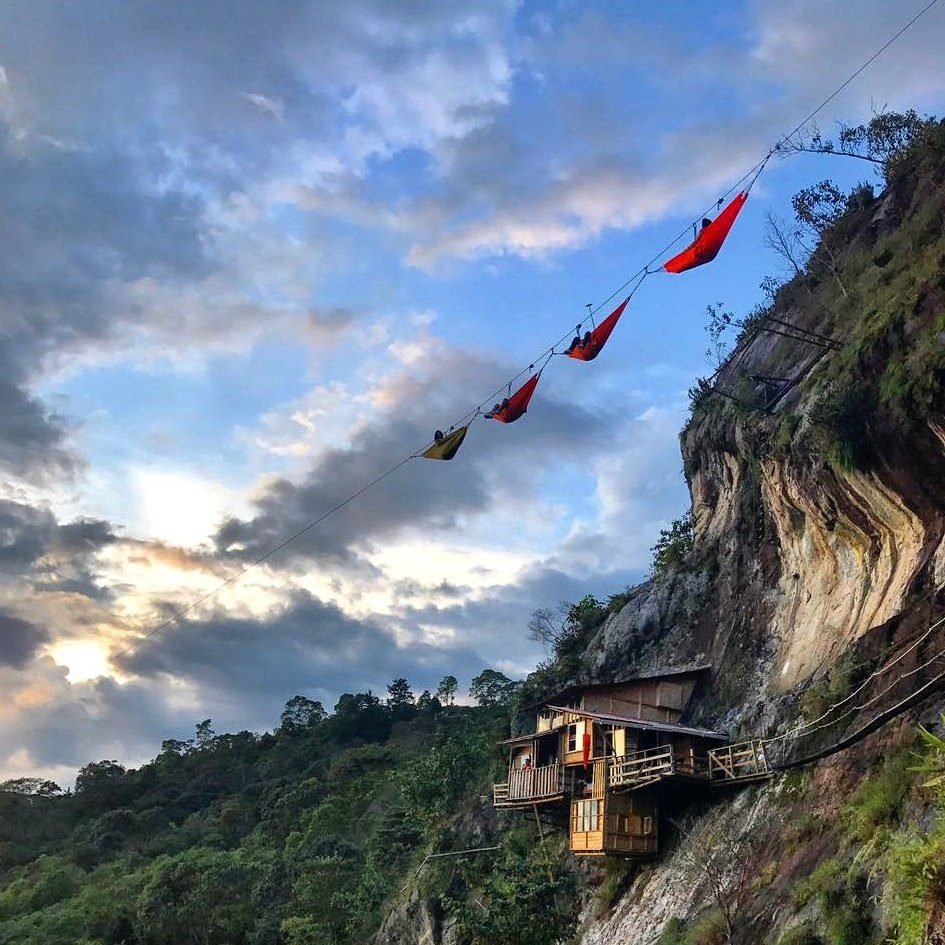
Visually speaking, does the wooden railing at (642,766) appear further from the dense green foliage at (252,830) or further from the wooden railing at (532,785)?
the dense green foliage at (252,830)

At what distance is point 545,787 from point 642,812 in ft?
13.9

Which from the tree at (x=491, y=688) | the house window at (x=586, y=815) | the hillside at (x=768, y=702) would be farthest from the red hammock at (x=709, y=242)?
the tree at (x=491, y=688)

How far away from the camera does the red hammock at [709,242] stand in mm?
20609

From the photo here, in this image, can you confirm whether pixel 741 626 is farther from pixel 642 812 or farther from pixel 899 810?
pixel 899 810

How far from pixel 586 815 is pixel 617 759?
7.12 ft

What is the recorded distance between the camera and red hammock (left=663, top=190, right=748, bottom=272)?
20609mm

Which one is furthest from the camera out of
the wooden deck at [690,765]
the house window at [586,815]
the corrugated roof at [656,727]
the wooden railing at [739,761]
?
the house window at [586,815]

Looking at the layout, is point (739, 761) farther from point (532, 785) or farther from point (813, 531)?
point (532, 785)

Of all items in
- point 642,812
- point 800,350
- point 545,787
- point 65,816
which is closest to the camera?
point 642,812

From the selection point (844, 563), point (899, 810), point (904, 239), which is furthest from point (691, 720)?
point (904, 239)

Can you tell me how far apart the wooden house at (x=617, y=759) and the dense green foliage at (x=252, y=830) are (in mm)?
3650

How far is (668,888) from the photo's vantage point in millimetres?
24656

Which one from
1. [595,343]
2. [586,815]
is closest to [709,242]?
[595,343]

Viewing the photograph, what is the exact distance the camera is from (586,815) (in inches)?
1076
